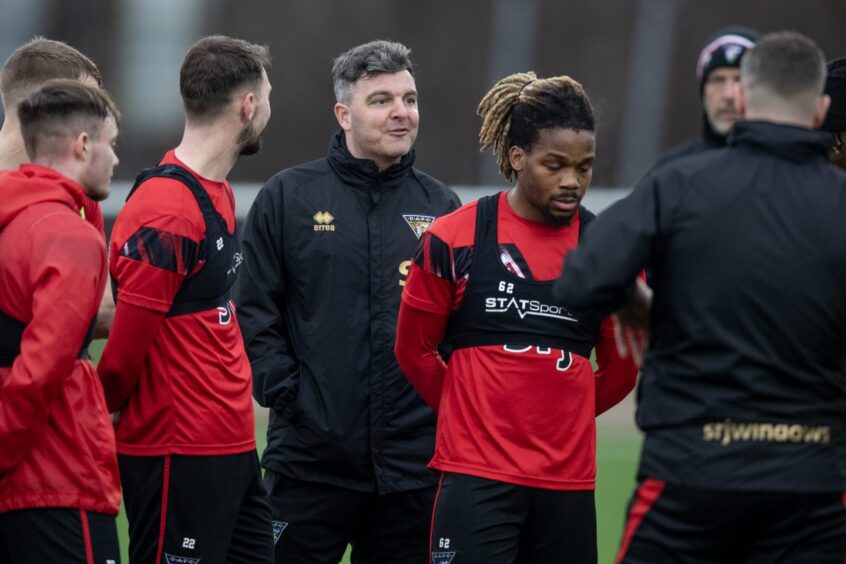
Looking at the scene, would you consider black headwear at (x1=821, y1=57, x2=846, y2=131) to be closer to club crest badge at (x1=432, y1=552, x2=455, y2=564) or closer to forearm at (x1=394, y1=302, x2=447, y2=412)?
forearm at (x1=394, y1=302, x2=447, y2=412)

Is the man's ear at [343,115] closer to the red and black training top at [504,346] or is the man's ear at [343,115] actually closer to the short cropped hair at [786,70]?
the red and black training top at [504,346]

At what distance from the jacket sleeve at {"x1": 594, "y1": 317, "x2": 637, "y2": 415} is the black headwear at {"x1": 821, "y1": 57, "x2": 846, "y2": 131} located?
1120 mm

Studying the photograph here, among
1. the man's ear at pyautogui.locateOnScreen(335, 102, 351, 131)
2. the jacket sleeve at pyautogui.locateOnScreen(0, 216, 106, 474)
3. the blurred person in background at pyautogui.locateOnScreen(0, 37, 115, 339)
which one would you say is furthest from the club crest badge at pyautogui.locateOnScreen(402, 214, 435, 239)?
the jacket sleeve at pyautogui.locateOnScreen(0, 216, 106, 474)

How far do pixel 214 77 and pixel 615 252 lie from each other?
69.6 inches

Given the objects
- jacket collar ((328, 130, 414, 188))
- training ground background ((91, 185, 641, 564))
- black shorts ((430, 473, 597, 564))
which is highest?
jacket collar ((328, 130, 414, 188))

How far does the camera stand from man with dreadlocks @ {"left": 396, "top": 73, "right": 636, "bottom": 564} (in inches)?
167

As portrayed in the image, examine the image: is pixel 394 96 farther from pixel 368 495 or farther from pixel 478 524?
pixel 478 524

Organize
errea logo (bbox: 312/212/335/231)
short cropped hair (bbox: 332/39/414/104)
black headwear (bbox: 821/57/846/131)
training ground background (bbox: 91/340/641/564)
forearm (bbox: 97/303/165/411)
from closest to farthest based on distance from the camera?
forearm (bbox: 97/303/165/411)
black headwear (bbox: 821/57/846/131)
errea logo (bbox: 312/212/335/231)
short cropped hair (bbox: 332/39/414/104)
training ground background (bbox: 91/340/641/564)

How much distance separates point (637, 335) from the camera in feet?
12.3

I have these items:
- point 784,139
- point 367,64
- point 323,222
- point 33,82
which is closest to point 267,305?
point 323,222

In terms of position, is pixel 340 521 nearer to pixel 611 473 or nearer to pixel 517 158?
pixel 517 158

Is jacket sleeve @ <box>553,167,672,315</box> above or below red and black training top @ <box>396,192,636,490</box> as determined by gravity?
above

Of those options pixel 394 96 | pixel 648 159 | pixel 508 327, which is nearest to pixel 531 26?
pixel 648 159

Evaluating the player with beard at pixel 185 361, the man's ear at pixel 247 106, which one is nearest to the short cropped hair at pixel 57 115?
the player with beard at pixel 185 361
